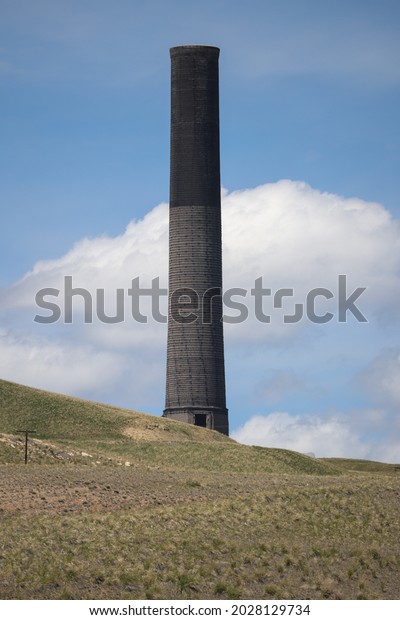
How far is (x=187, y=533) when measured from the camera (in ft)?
140

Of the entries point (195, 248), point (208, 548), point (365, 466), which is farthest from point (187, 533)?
point (195, 248)

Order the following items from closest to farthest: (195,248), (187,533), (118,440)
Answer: (187,533) < (118,440) < (195,248)

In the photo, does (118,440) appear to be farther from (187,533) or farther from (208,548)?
(208,548)

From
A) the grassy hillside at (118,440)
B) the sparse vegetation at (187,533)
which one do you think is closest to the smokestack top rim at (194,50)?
the grassy hillside at (118,440)

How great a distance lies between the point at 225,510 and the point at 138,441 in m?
32.9

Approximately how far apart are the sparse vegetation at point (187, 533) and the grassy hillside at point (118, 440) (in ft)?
14.1

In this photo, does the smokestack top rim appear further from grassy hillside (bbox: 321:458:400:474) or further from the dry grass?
the dry grass

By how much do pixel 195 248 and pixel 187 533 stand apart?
2123 inches

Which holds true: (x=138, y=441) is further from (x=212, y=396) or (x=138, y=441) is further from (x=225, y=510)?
(x=225, y=510)

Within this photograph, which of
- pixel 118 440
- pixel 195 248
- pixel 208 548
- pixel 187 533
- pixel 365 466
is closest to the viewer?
pixel 208 548

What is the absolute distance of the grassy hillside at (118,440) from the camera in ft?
233

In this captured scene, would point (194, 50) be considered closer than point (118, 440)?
No

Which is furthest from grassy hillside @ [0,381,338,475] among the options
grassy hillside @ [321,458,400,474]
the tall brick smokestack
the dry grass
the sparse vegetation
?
the dry grass
